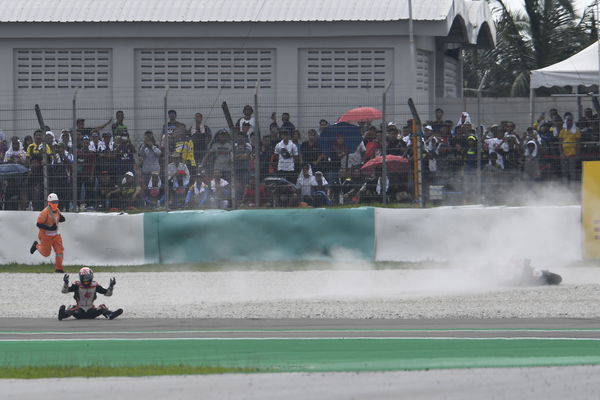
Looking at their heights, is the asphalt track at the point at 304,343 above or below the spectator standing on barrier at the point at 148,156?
below

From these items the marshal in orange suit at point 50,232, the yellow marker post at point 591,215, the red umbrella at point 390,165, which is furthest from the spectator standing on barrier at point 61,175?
the yellow marker post at point 591,215

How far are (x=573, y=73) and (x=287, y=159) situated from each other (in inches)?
289

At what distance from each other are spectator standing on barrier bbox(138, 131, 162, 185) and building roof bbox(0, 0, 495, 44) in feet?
21.6

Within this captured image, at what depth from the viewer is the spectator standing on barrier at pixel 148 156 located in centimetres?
1762

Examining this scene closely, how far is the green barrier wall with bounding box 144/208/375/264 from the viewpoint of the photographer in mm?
16594

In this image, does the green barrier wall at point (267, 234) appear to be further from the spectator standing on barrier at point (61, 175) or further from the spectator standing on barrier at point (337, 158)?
the spectator standing on barrier at point (61, 175)

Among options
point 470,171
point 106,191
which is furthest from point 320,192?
point 106,191

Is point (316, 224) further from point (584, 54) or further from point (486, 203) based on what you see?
point (584, 54)

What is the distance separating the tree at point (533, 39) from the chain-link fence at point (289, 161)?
18.7 metres

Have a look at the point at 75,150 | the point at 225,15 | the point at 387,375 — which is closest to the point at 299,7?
the point at 225,15

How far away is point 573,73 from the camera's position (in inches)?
860

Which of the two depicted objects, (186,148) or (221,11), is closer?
(186,148)

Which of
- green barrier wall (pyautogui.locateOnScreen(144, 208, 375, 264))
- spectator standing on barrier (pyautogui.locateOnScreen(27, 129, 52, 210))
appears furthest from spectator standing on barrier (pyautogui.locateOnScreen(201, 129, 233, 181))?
spectator standing on barrier (pyautogui.locateOnScreen(27, 129, 52, 210))

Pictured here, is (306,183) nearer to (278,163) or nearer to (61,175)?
(278,163)
